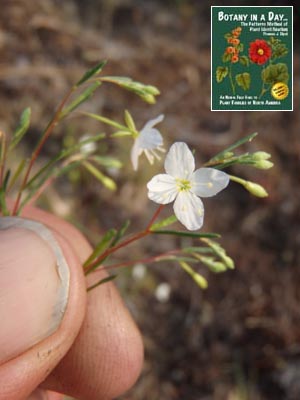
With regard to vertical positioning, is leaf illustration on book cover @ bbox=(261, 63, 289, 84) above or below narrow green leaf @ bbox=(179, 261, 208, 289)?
above

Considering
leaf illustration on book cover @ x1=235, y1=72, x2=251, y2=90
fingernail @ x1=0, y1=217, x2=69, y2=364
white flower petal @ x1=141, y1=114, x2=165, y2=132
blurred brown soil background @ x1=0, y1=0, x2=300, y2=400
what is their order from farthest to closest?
blurred brown soil background @ x1=0, y1=0, x2=300, y2=400, leaf illustration on book cover @ x1=235, y1=72, x2=251, y2=90, fingernail @ x1=0, y1=217, x2=69, y2=364, white flower petal @ x1=141, y1=114, x2=165, y2=132

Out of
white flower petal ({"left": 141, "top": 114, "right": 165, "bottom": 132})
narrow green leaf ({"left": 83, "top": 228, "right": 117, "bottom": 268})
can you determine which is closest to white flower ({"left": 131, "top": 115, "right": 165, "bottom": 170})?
white flower petal ({"left": 141, "top": 114, "right": 165, "bottom": 132})

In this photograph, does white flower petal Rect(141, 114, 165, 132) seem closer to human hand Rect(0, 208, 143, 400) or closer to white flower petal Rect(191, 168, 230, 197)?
white flower petal Rect(191, 168, 230, 197)

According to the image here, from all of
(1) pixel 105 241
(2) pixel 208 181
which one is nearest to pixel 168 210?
(1) pixel 105 241

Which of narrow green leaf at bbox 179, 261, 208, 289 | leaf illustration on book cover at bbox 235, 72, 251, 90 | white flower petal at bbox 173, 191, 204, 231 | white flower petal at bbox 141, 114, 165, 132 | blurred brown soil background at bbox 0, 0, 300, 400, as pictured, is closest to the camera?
white flower petal at bbox 173, 191, 204, 231

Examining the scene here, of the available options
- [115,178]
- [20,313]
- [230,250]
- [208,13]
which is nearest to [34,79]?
[115,178]

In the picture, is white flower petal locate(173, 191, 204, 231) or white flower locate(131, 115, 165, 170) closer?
white flower petal locate(173, 191, 204, 231)
